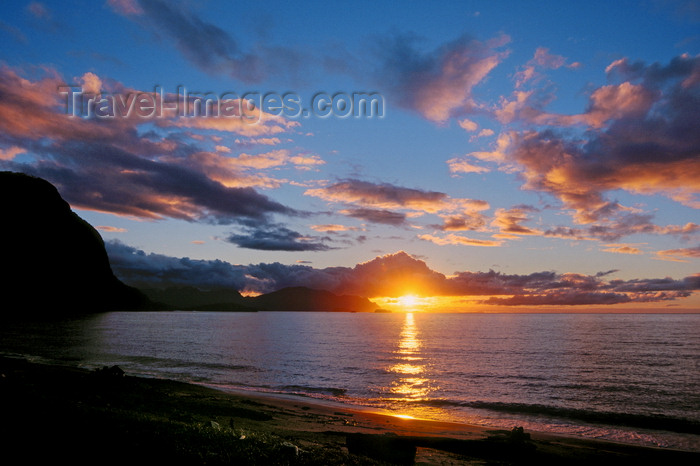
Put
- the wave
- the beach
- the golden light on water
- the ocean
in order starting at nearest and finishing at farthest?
1. the beach
2. the wave
3. the ocean
4. the golden light on water

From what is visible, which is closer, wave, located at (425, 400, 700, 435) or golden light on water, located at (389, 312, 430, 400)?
wave, located at (425, 400, 700, 435)

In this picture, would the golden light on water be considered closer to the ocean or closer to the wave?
the ocean

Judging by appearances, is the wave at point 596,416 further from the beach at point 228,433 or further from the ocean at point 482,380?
the beach at point 228,433

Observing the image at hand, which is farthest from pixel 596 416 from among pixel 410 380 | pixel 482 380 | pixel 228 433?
pixel 228 433

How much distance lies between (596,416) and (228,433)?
2869 centimetres

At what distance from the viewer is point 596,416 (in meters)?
29.2

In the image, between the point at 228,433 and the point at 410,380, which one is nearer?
the point at 228,433

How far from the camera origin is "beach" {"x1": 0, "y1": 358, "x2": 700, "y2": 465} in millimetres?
10148

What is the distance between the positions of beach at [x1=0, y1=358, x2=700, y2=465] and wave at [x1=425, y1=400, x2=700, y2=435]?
686 cm

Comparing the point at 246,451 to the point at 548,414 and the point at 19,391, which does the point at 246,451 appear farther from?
the point at 548,414

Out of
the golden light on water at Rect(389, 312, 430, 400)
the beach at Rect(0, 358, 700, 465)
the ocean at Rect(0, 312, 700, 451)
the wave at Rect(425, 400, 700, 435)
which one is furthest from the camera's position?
the golden light on water at Rect(389, 312, 430, 400)

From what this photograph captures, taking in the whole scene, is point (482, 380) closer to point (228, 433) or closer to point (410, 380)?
point (410, 380)

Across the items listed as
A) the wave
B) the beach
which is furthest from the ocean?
the beach

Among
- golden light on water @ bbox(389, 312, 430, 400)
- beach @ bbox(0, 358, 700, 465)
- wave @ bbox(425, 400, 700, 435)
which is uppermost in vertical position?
beach @ bbox(0, 358, 700, 465)
